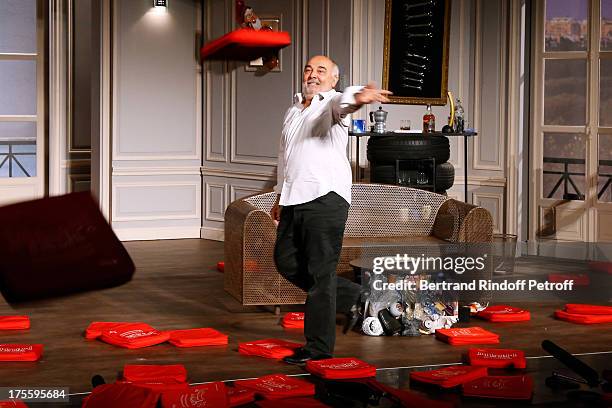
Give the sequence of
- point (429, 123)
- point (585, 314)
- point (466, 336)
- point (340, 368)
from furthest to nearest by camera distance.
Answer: point (429, 123)
point (585, 314)
point (466, 336)
point (340, 368)

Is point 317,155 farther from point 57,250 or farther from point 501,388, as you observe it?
point 57,250

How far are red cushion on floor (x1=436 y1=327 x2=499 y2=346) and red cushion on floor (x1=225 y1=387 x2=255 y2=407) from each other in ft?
4.70

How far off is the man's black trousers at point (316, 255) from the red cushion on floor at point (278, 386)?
15.2 inches

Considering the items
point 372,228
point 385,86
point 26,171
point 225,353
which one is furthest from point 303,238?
point 26,171

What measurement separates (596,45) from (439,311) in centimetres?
360

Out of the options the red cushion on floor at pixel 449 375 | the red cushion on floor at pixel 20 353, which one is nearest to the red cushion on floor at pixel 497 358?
the red cushion on floor at pixel 449 375

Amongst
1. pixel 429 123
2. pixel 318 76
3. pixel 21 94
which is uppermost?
pixel 21 94

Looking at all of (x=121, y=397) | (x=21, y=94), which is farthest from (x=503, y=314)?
(x=21, y=94)

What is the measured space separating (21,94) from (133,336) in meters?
5.07

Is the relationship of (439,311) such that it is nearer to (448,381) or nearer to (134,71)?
(448,381)

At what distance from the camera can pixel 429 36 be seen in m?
8.52

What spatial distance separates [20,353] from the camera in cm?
488

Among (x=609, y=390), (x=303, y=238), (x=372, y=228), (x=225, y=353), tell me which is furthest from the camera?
(x=372, y=228)

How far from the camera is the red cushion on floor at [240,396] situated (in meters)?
4.16
